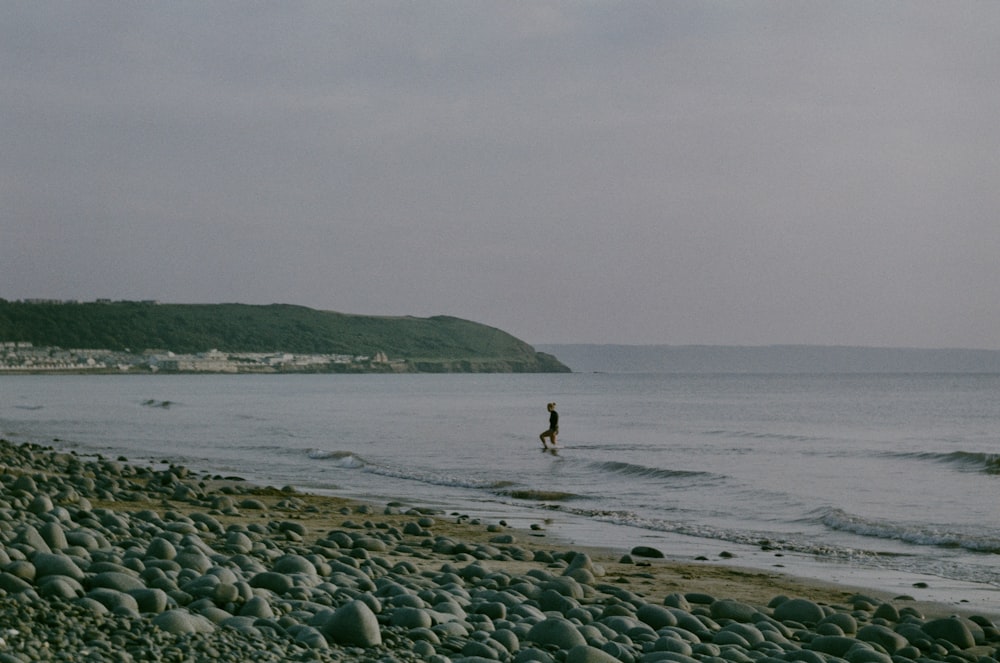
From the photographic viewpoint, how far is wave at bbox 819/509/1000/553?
1258 cm

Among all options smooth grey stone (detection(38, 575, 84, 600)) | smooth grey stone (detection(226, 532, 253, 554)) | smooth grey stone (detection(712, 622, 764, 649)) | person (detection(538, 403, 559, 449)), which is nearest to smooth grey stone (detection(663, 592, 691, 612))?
smooth grey stone (detection(712, 622, 764, 649))

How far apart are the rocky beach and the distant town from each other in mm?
160332

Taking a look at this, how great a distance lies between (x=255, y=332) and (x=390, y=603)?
183 meters

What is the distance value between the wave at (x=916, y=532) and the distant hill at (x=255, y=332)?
168 m

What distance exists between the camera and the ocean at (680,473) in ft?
40.1

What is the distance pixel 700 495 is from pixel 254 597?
13.4m

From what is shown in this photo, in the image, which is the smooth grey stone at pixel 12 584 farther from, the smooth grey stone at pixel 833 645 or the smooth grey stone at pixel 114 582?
the smooth grey stone at pixel 833 645

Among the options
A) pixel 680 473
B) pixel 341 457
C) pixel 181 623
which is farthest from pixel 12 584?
pixel 341 457

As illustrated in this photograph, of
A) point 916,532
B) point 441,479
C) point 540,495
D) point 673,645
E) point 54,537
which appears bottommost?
point 441,479

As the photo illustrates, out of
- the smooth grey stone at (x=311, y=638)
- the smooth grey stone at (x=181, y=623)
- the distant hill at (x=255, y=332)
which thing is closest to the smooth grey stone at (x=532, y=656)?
the smooth grey stone at (x=311, y=638)

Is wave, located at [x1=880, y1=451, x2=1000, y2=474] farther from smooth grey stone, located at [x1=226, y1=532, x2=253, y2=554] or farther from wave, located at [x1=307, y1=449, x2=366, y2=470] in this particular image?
smooth grey stone, located at [x1=226, y1=532, x2=253, y2=554]

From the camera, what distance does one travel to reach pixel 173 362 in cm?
16425

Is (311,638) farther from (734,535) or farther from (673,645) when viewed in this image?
(734,535)

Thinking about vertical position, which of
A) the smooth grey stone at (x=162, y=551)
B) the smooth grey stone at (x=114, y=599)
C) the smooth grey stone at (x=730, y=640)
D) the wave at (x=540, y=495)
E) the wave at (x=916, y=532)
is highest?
the smooth grey stone at (x=114, y=599)
